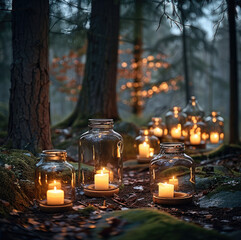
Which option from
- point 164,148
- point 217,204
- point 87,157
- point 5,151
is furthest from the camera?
point 87,157

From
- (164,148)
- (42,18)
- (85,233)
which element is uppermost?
(42,18)

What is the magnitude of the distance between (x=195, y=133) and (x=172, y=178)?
13.0ft

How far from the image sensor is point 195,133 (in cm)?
853

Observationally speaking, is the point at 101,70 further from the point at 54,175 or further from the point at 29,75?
the point at 54,175

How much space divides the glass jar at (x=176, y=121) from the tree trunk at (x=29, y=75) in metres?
4.16

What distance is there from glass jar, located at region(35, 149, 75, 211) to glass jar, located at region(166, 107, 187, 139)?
5.18m

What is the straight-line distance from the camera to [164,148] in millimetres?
4656

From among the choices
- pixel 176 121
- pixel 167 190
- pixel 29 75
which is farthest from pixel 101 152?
pixel 176 121

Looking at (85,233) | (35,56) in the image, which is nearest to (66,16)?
(35,56)

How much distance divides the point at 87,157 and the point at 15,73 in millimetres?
1957

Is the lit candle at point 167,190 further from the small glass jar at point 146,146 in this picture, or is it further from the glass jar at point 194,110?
the glass jar at point 194,110

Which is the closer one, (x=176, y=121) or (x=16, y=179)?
(x=16, y=179)

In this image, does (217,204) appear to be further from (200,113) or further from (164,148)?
(200,113)

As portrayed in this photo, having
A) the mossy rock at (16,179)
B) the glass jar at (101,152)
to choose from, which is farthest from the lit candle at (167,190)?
the mossy rock at (16,179)
